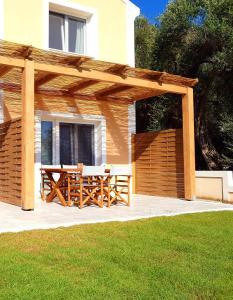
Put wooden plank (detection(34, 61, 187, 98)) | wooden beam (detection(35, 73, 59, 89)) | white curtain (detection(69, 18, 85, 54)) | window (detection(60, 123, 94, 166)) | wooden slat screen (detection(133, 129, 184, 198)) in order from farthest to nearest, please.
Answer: white curtain (detection(69, 18, 85, 54)) → window (detection(60, 123, 94, 166)) → wooden slat screen (detection(133, 129, 184, 198)) → wooden beam (detection(35, 73, 59, 89)) → wooden plank (detection(34, 61, 187, 98))

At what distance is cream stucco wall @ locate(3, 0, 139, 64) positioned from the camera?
12.9 m

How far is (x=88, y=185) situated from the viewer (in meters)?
10.5

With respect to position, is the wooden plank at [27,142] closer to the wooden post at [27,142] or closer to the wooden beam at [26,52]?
the wooden post at [27,142]

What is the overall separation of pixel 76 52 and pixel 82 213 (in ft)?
23.4

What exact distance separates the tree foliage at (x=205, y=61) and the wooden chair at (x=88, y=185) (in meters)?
6.04

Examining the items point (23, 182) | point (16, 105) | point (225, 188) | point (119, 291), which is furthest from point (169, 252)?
point (16, 105)

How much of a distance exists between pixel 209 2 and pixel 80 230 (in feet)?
37.1

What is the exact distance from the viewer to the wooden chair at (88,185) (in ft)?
33.1

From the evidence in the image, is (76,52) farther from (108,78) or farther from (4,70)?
(4,70)

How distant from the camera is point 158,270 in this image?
500cm

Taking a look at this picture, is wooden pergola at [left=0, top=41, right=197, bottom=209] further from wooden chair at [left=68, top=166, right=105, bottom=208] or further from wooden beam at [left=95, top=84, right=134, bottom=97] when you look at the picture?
wooden chair at [left=68, top=166, right=105, bottom=208]

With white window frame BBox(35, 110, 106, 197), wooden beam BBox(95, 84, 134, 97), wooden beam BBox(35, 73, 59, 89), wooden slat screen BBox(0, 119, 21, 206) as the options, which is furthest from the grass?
wooden beam BBox(95, 84, 134, 97)

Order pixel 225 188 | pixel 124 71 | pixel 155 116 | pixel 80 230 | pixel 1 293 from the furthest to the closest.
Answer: pixel 155 116, pixel 225 188, pixel 124 71, pixel 80 230, pixel 1 293

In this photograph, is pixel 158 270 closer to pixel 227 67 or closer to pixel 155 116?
pixel 227 67
